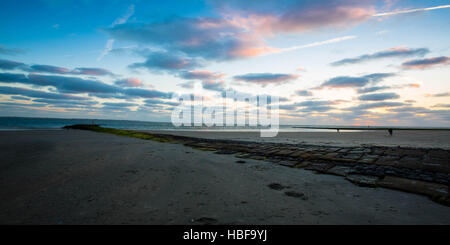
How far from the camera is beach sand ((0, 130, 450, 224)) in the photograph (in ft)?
10.6

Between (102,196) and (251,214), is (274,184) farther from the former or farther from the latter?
(102,196)

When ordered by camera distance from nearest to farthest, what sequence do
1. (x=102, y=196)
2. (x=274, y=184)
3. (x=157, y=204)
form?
(x=157, y=204), (x=102, y=196), (x=274, y=184)

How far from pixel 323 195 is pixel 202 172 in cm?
364

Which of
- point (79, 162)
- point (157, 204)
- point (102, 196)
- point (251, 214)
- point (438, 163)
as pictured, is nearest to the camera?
point (251, 214)

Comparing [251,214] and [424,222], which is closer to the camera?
[424,222]

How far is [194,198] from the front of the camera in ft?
13.6

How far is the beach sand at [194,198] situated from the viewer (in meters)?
3.23

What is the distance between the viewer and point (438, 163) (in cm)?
686
